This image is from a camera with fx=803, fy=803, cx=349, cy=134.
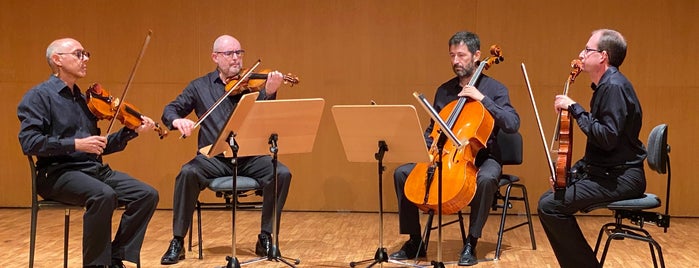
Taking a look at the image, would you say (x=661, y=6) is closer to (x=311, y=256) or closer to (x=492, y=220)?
(x=492, y=220)

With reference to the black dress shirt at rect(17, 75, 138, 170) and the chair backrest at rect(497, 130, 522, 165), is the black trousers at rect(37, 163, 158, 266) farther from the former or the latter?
the chair backrest at rect(497, 130, 522, 165)

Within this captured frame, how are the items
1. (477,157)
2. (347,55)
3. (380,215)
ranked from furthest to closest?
1. (347,55)
2. (477,157)
3. (380,215)

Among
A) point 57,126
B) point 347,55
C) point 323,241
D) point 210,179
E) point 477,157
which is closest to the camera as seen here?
point 57,126

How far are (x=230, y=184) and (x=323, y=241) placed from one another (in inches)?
34.4

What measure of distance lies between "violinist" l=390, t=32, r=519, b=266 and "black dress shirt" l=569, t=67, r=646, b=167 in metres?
0.79

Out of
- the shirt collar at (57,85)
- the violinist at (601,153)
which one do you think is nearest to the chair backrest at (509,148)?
the violinist at (601,153)

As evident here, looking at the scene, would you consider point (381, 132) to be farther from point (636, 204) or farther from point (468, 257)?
point (636, 204)

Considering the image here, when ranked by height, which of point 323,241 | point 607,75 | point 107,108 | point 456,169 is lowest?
point 323,241

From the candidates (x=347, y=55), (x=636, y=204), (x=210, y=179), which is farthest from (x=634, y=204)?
(x=347, y=55)

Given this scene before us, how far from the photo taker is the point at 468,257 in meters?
4.22

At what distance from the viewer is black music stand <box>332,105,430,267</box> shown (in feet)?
11.6

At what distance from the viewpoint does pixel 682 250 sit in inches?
183

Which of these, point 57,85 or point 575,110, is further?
point 57,85

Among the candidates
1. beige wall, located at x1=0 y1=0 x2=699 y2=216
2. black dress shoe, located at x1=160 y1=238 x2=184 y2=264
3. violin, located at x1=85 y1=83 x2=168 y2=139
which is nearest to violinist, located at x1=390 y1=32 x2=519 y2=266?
black dress shoe, located at x1=160 y1=238 x2=184 y2=264
